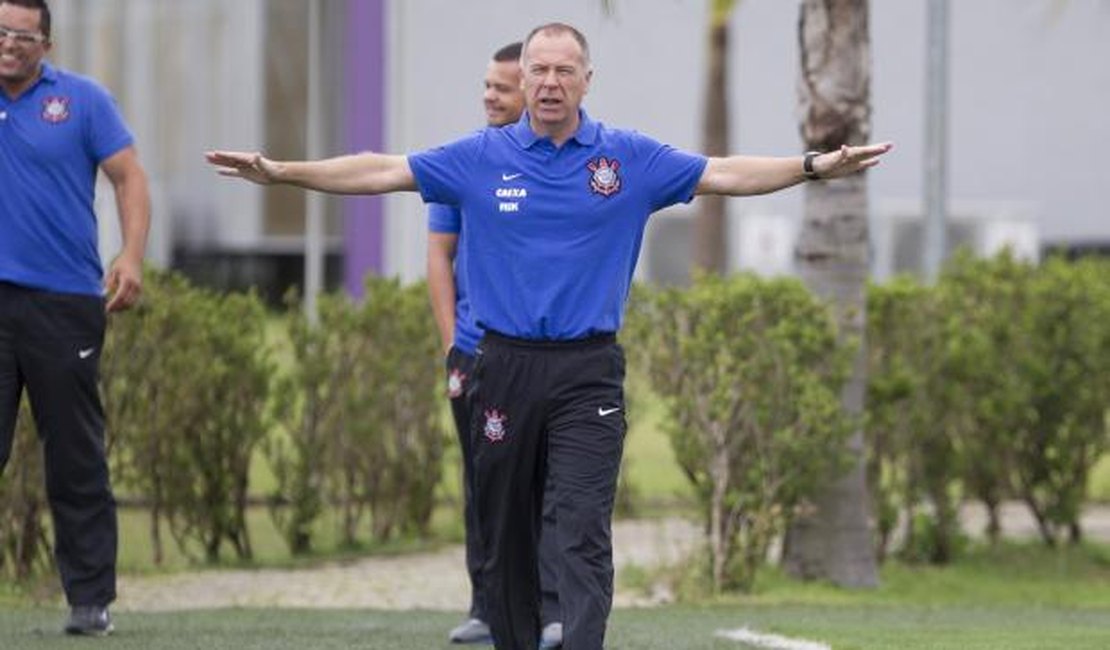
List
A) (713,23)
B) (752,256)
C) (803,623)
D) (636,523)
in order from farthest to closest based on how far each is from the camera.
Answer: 1. (752,256)
2. (713,23)
3. (636,523)
4. (803,623)

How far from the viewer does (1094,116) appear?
39000 mm

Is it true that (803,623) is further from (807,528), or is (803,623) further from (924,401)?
(924,401)

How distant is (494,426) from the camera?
762 centimetres

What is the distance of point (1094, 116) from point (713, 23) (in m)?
14.6

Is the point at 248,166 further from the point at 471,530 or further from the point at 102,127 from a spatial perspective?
the point at 471,530

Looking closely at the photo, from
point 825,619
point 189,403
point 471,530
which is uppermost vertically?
point 189,403

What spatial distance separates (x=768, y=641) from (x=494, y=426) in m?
2.25

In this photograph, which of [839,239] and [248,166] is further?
[839,239]

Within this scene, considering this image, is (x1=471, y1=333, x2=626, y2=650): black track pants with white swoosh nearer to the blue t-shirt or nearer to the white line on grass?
the blue t-shirt

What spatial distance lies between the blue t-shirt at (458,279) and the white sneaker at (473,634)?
1.08 meters

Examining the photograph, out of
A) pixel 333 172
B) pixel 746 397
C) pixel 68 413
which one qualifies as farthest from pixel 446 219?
pixel 746 397

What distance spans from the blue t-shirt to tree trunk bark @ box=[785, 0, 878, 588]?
10.2ft

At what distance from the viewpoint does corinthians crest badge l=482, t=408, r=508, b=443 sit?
7.60m

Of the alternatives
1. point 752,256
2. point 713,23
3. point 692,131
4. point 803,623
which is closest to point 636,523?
point 803,623
